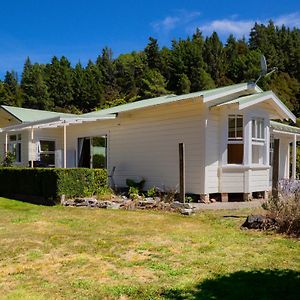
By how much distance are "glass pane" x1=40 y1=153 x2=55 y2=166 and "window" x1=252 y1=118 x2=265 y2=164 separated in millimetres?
10911

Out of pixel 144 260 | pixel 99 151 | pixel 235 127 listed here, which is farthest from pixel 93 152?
pixel 144 260

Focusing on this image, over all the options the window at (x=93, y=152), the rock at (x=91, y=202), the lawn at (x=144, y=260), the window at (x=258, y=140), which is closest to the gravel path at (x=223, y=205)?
the window at (x=258, y=140)

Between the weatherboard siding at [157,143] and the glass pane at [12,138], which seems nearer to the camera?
the weatherboard siding at [157,143]

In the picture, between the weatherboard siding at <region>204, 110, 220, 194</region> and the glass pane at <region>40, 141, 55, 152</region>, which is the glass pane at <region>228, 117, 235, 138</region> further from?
the glass pane at <region>40, 141, 55, 152</region>

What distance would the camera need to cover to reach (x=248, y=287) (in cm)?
497

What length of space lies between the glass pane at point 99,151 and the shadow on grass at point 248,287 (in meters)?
13.4

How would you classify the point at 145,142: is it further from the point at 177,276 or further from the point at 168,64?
the point at 168,64

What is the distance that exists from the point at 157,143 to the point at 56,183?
4.32 meters

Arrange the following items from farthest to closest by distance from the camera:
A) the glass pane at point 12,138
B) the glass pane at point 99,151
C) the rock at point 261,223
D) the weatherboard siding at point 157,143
A: the glass pane at point 12,138 < the glass pane at point 99,151 < the weatherboard siding at point 157,143 < the rock at point 261,223

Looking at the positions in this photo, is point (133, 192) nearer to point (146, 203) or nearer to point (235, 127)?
point (146, 203)

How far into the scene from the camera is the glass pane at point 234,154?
1445 centimetres

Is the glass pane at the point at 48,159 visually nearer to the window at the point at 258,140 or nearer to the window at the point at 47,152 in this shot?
the window at the point at 47,152

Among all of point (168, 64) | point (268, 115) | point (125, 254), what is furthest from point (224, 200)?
point (168, 64)

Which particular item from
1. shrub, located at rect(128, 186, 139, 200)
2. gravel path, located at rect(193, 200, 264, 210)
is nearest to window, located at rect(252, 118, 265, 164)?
gravel path, located at rect(193, 200, 264, 210)
